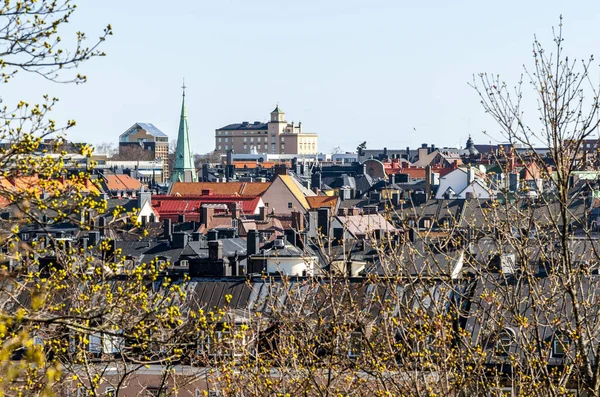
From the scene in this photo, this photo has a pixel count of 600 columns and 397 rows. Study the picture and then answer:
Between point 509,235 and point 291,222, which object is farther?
point 291,222

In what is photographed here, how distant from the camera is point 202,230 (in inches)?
2670

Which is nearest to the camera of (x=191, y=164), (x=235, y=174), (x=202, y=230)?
(x=202, y=230)

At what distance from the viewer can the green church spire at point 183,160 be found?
121688mm

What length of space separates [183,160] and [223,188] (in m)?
24.4

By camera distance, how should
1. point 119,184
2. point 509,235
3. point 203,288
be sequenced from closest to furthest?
point 509,235 < point 203,288 < point 119,184

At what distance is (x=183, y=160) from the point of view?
123250 millimetres

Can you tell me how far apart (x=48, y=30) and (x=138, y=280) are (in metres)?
2.46

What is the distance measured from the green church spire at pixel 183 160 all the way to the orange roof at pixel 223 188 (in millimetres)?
19029

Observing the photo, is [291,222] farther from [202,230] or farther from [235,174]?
[235,174]

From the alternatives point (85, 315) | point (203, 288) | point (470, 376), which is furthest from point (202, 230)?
point (85, 315)

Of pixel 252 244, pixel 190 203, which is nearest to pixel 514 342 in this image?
pixel 252 244

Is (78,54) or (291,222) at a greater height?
(78,54)

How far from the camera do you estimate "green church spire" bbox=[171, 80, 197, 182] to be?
399ft

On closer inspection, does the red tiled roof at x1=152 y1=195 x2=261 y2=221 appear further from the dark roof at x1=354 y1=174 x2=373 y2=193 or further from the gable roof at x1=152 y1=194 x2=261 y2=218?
the dark roof at x1=354 y1=174 x2=373 y2=193
